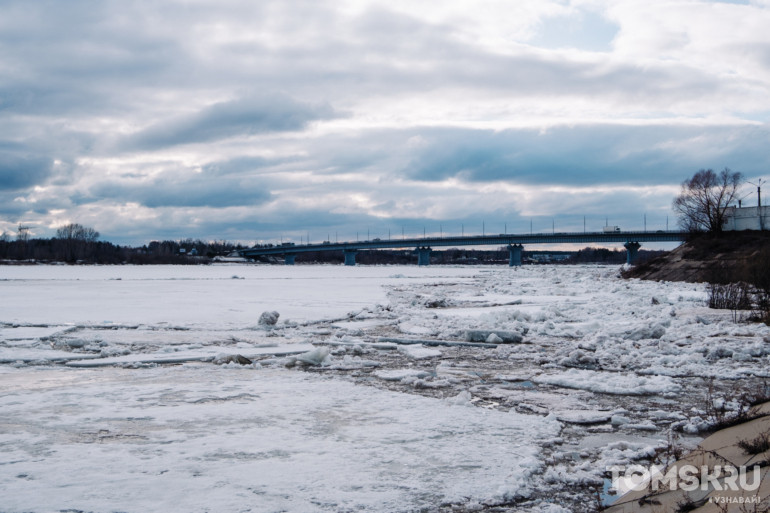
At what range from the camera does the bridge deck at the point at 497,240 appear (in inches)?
3957

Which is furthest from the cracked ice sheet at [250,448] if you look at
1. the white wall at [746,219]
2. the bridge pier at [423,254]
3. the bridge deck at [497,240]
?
the bridge pier at [423,254]

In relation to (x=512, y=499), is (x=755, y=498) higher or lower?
higher

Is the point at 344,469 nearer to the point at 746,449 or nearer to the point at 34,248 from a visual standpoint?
the point at 746,449

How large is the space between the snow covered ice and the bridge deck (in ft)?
303

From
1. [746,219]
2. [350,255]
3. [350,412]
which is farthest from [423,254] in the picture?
[350,412]

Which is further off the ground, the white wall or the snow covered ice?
the white wall

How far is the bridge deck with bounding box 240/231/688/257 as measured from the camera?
3957 inches

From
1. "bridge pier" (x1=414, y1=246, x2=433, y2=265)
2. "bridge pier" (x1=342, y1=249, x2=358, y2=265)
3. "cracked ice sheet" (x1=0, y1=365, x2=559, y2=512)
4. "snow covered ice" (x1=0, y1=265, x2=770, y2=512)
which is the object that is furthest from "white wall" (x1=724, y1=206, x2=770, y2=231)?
"bridge pier" (x1=342, y1=249, x2=358, y2=265)

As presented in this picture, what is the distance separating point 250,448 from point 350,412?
168 cm

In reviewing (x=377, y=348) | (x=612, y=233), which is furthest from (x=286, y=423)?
(x=612, y=233)

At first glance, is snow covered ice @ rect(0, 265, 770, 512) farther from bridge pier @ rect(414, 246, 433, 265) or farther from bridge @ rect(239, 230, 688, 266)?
bridge pier @ rect(414, 246, 433, 265)

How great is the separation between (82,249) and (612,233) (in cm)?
11508

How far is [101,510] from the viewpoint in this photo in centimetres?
418

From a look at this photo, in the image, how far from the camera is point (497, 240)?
376 feet
